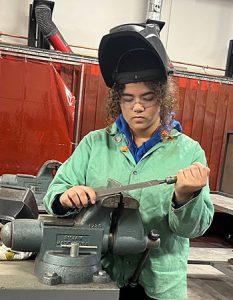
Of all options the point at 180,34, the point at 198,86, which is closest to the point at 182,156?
the point at 198,86

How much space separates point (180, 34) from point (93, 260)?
3.94 m

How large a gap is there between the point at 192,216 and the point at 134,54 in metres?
0.46

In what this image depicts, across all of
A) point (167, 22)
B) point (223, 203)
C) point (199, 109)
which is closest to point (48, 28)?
point (167, 22)

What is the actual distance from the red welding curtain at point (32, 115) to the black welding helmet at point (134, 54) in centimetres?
226

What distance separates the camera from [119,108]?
113 cm

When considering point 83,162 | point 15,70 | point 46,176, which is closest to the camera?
point 83,162

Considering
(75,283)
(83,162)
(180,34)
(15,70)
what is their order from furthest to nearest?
(180,34)
(15,70)
(83,162)
(75,283)

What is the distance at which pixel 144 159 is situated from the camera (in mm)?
995

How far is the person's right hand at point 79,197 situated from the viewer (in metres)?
0.82

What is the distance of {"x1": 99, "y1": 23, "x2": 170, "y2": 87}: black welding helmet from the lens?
939mm

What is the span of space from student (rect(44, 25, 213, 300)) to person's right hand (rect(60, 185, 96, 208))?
0.16ft

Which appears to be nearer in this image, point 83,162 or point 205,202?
point 205,202

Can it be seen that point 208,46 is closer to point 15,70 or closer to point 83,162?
point 15,70

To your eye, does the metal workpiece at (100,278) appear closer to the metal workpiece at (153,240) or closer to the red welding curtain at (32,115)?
the metal workpiece at (153,240)
